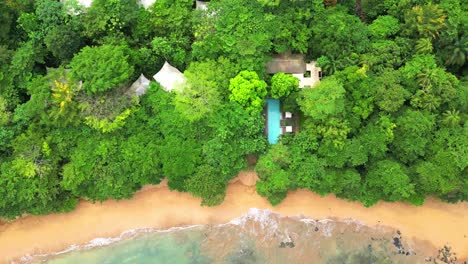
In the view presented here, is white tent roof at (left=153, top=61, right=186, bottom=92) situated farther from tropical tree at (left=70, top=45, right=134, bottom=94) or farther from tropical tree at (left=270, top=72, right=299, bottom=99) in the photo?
tropical tree at (left=270, top=72, right=299, bottom=99)

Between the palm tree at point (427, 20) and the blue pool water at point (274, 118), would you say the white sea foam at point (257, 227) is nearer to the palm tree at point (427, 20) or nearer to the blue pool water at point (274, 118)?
the blue pool water at point (274, 118)

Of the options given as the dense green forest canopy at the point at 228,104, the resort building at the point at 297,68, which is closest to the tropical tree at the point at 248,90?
the dense green forest canopy at the point at 228,104

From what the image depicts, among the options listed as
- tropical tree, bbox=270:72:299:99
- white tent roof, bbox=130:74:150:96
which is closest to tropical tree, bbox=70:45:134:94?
white tent roof, bbox=130:74:150:96

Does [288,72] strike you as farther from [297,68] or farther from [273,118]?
[273,118]

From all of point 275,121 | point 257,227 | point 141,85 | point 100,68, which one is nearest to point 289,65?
point 275,121

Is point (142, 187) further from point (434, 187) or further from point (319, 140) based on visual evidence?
point (434, 187)

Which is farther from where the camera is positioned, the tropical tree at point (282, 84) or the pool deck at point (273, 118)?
the pool deck at point (273, 118)

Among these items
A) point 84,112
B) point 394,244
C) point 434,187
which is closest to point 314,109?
point 434,187
